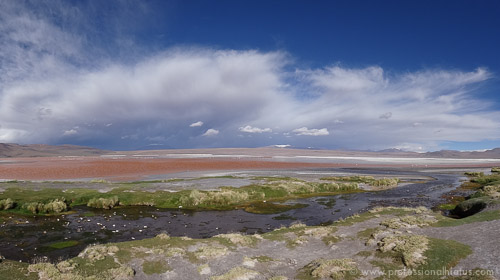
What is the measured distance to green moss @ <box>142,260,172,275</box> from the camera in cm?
1504

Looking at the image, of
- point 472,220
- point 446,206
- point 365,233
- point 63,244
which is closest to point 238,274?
point 365,233

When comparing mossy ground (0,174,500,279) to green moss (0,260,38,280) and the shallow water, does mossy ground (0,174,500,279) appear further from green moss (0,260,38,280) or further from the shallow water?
the shallow water

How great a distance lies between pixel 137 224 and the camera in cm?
2891

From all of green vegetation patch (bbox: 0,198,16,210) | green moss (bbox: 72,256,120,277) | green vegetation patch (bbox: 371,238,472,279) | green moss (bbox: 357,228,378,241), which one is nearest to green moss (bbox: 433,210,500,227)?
green moss (bbox: 357,228,378,241)

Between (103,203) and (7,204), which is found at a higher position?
(7,204)

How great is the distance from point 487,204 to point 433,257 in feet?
58.6

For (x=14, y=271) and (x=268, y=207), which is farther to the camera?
(x=268, y=207)

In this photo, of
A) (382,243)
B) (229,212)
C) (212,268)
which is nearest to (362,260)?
(382,243)

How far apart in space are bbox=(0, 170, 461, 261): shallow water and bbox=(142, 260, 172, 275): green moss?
7.26 metres

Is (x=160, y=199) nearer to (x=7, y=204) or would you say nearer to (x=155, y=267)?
(x=7, y=204)

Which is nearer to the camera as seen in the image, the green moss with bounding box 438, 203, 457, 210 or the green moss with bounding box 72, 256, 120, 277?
the green moss with bounding box 72, 256, 120, 277

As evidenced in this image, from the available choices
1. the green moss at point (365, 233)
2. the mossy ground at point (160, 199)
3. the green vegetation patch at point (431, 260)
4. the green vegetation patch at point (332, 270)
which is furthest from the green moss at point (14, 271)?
the mossy ground at point (160, 199)

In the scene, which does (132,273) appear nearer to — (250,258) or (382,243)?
(250,258)

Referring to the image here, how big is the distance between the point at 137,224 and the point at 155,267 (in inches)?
589
